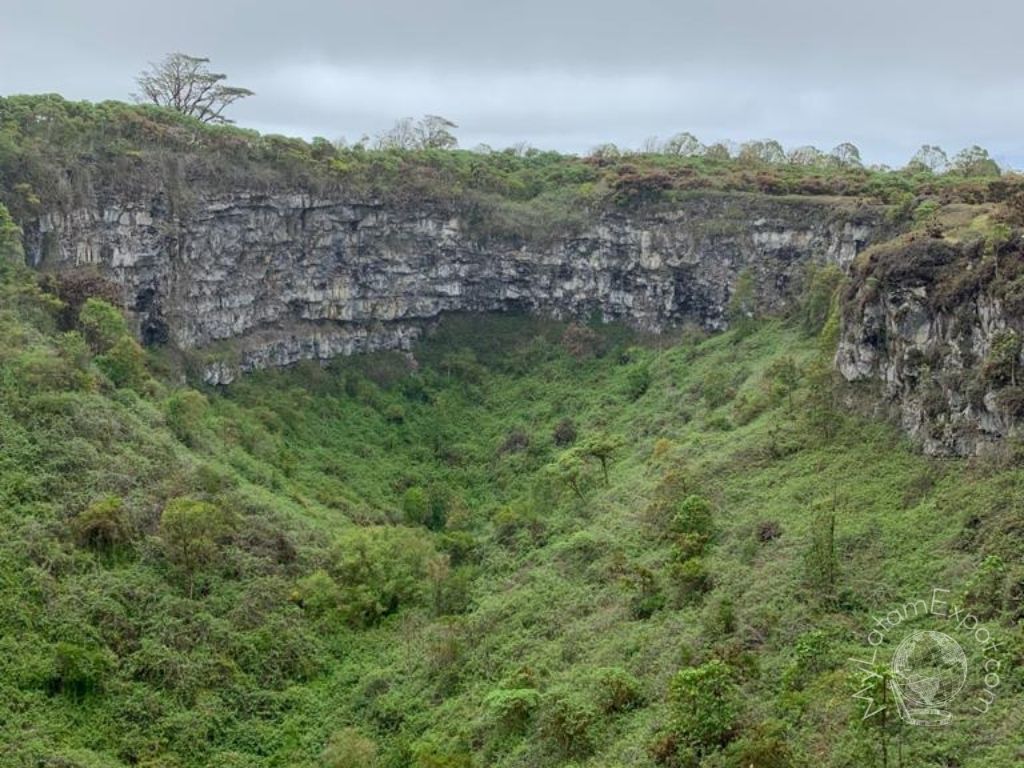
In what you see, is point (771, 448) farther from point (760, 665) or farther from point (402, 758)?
point (402, 758)

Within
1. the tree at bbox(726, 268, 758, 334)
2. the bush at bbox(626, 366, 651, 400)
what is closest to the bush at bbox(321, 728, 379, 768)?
the bush at bbox(626, 366, 651, 400)

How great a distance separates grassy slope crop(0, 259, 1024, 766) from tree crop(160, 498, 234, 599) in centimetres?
39

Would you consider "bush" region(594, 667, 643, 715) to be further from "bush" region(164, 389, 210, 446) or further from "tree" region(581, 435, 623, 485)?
"bush" region(164, 389, 210, 446)

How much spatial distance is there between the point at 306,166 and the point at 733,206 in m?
25.0

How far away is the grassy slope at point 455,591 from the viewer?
2389 cm

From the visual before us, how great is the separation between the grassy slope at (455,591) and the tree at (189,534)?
0.39 metres

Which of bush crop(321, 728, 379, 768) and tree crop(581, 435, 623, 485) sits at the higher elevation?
tree crop(581, 435, 623, 485)

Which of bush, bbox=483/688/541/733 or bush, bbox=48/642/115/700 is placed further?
bush, bbox=48/642/115/700

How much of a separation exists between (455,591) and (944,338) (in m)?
18.7

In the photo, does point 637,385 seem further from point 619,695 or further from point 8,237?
point 8,237

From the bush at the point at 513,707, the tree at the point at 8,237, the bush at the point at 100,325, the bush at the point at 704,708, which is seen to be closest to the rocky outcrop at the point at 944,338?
the bush at the point at 704,708

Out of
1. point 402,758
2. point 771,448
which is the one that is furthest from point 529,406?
point 402,758

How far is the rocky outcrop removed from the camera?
26109 mm

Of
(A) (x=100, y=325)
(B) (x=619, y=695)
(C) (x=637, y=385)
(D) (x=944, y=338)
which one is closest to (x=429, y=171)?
(C) (x=637, y=385)
